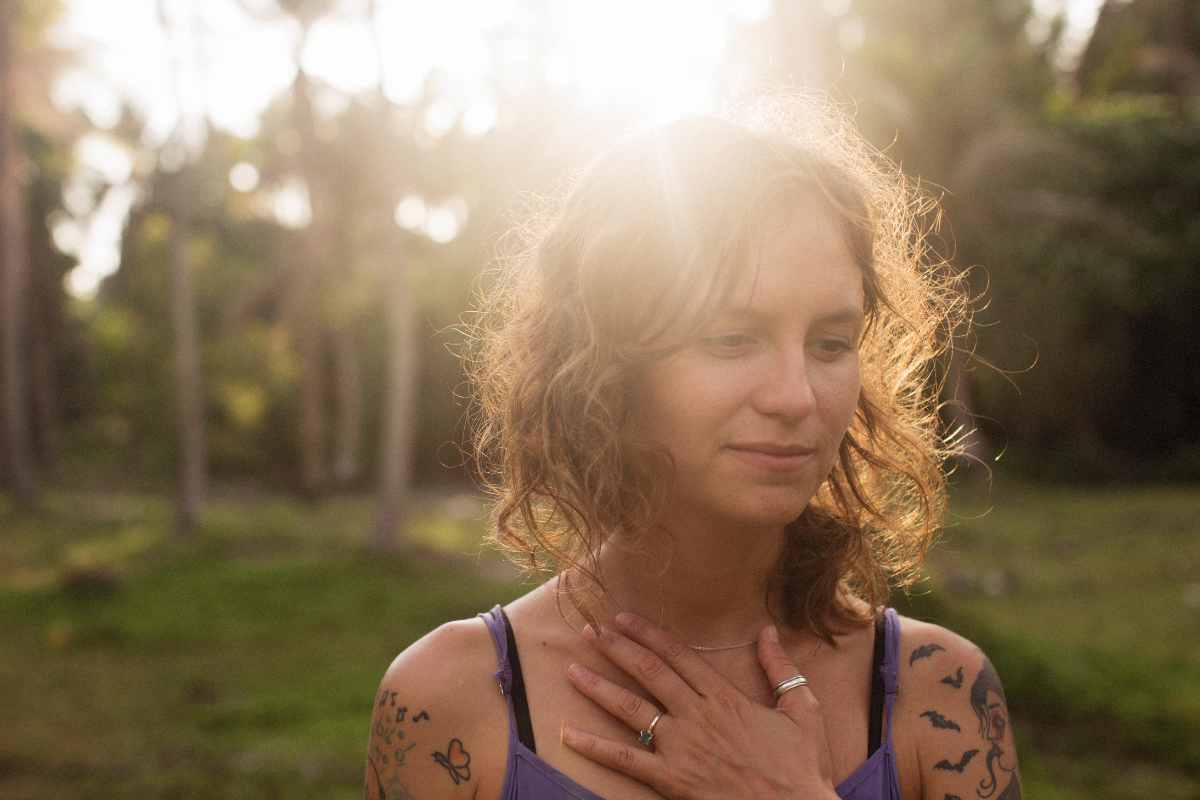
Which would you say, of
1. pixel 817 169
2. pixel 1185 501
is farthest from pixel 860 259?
pixel 1185 501

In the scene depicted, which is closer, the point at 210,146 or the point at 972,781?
the point at 972,781

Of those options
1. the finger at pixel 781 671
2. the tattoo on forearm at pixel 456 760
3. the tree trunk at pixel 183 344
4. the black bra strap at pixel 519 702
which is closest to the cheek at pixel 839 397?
the finger at pixel 781 671

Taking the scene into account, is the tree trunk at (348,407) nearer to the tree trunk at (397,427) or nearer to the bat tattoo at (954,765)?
the tree trunk at (397,427)

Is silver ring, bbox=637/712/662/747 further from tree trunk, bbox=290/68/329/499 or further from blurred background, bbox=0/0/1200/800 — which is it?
tree trunk, bbox=290/68/329/499

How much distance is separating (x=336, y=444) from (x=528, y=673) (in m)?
32.0

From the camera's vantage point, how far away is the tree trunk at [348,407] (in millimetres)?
28609

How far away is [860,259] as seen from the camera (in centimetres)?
204

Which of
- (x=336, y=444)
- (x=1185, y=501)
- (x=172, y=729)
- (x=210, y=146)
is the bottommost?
(x=336, y=444)

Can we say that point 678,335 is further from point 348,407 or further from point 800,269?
point 348,407

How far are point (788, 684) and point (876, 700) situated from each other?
171 millimetres

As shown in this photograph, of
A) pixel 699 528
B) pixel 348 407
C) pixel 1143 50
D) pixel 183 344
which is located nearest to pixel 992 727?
pixel 699 528

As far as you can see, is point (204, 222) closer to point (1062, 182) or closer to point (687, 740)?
point (1062, 182)

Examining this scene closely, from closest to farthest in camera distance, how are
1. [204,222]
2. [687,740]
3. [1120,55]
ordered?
[687,740]
[1120,55]
[204,222]

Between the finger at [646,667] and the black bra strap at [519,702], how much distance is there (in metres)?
0.13
